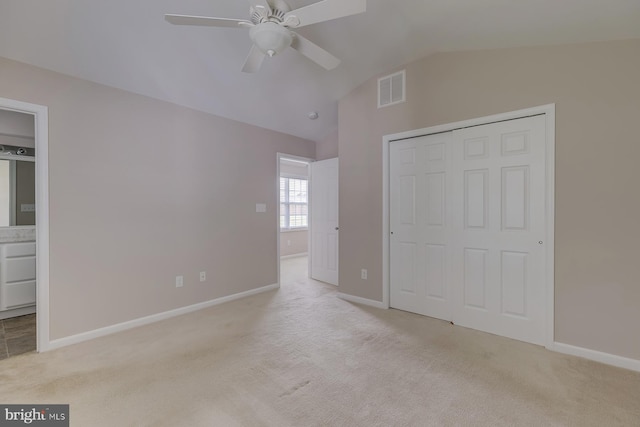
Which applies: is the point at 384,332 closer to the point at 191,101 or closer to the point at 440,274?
the point at 440,274

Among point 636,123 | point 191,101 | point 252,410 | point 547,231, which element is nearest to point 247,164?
point 191,101

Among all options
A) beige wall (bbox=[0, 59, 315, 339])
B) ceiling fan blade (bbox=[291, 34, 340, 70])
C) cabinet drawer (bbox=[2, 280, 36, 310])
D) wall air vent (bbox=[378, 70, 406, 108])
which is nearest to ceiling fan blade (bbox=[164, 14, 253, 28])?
ceiling fan blade (bbox=[291, 34, 340, 70])

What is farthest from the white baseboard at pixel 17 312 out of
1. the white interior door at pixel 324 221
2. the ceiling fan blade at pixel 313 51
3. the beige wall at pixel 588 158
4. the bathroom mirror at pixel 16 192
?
the beige wall at pixel 588 158

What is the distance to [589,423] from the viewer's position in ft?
5.30

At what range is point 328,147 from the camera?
15.9 feet

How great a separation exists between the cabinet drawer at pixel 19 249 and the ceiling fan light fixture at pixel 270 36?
3.70 metres

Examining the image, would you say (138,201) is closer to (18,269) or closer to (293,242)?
(18,269)

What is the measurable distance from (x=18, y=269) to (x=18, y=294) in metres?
0.29

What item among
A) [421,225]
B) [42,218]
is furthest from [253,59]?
[421,225]

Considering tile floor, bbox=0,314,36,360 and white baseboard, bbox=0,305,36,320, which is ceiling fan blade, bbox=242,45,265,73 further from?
white baseboard, bbox=0,305,36,320

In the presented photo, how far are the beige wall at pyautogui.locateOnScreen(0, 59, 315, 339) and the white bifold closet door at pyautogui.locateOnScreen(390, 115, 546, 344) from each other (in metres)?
2.09

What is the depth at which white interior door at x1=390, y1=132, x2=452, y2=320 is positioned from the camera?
3.09 m

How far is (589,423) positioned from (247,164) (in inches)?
159

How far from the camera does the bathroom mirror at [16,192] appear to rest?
345cm
